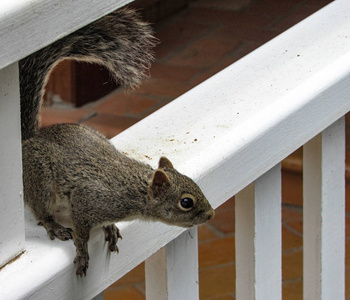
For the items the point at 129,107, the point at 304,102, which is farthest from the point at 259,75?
the point at 129,107

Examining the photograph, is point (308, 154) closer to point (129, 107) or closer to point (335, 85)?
point (335, 85)

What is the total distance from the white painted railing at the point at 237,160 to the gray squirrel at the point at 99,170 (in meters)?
0.02

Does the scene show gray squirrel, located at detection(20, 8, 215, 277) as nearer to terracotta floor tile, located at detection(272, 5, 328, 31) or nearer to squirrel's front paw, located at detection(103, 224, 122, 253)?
squirrel's front paw, located at detection(103, 224, 122, 253)

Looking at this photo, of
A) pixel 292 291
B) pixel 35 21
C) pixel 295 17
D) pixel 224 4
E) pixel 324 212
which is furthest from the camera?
pixel 224 4

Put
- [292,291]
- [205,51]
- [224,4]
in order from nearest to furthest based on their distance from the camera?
[292,291] < [205,51] < [224,4]

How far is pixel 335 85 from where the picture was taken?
1.09 metres

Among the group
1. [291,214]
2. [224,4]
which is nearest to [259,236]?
[291,214]

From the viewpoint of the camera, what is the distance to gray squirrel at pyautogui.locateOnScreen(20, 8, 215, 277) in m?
0.88

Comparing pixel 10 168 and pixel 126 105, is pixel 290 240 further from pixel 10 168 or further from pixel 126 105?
pixel 10 168

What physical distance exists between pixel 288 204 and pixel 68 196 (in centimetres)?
210

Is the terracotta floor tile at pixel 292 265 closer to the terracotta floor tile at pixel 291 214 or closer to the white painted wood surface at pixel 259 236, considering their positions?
the terracotta floor tile at pixel 291 214

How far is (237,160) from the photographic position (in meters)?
0.99

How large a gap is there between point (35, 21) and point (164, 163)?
0.31m

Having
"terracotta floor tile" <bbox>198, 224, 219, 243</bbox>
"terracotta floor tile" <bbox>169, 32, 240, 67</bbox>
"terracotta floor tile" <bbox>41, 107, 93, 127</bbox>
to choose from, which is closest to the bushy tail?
"terracotta floor tile" <bbox>198, 224, 219, 243</bbox>
